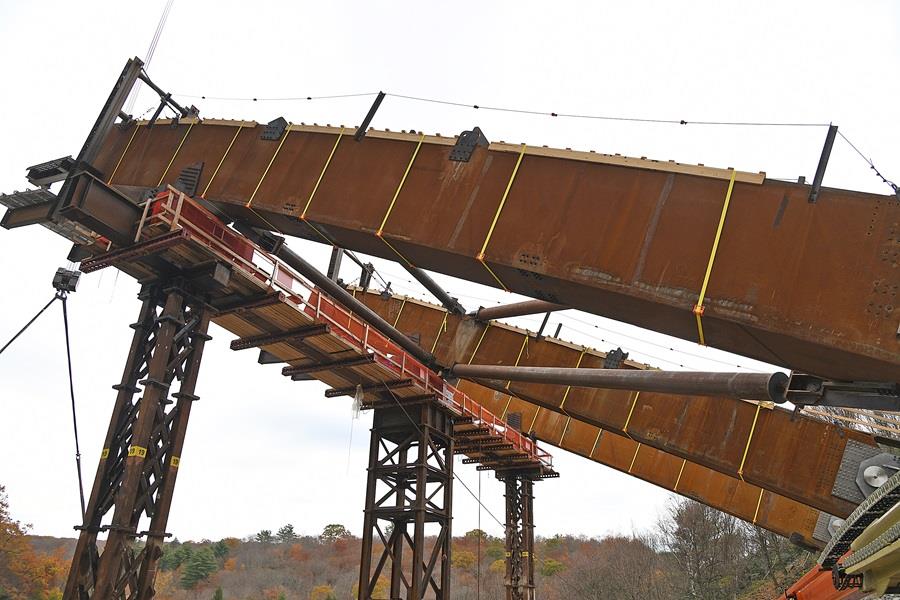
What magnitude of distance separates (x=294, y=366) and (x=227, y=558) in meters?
78.3

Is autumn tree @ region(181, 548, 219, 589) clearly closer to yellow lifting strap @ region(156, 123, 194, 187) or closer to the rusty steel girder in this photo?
yellow lifting strap @ region(156, 123, 194, 187)

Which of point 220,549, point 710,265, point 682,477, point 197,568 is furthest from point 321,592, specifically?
point 710,265

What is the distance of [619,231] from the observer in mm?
8492

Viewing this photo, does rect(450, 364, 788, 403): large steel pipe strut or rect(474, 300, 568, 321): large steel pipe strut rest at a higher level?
rect(474, 300, 568, 321): large steel pipe strut

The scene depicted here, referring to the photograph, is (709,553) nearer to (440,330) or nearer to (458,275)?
(440,330)

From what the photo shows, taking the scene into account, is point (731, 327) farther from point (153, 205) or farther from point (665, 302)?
point (153, 205)

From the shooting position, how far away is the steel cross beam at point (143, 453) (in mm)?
10656

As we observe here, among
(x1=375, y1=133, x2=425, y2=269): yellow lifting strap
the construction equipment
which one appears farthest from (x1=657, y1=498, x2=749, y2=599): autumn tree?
(x1=375, y1=133, x2=425, y2=269): yellow lifting strap

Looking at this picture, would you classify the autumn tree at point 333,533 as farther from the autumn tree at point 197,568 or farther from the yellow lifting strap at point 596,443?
the yellow lifting strap at point 596,443

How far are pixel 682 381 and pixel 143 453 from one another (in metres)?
9.24

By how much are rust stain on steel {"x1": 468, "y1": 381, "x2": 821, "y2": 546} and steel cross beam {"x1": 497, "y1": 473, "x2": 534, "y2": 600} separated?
135 inches

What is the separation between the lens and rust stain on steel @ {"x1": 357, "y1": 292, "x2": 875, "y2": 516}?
1405cm

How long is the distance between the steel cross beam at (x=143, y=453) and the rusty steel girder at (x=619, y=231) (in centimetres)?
266

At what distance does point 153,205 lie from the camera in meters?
12.0
